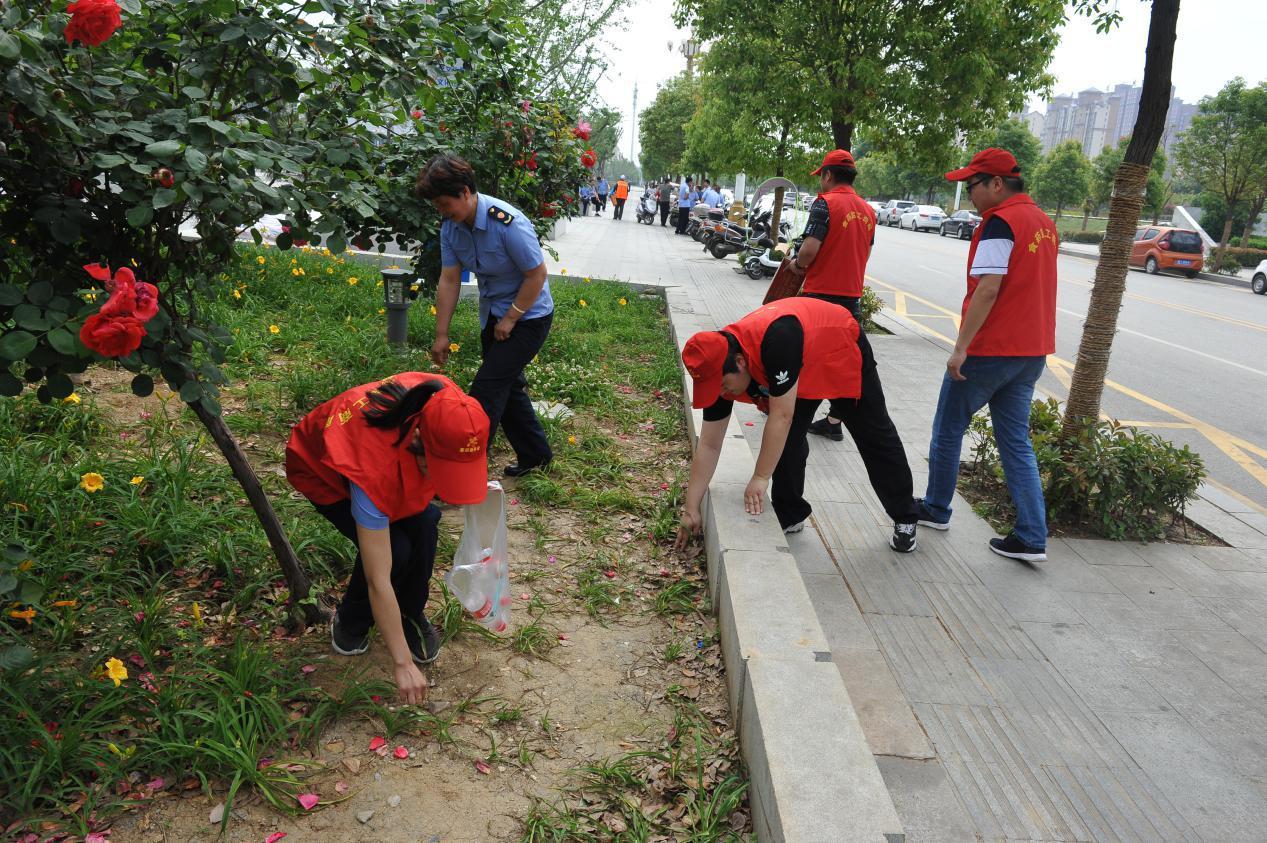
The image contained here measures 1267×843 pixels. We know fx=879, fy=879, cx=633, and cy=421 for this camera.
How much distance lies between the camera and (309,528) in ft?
11.7

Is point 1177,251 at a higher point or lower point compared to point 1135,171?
lower

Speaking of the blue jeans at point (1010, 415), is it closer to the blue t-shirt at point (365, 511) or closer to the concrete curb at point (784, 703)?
the concrete curb at point (784, 703)

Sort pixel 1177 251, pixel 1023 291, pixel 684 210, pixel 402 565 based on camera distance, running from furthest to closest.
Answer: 1. pixel 684 210
2. pixel 1177 251
3. pixel 1023 291
4. pixel 402 565

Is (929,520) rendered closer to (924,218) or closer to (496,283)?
(496,283)

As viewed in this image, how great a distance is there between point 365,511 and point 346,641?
77cm

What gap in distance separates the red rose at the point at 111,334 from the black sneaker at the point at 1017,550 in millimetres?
3788

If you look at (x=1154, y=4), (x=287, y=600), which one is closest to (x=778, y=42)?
(x=1154, y=4)

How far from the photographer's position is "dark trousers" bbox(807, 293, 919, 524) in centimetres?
400

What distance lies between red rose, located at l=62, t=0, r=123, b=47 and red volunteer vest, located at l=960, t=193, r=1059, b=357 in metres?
3.39

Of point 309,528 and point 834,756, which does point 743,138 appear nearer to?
point 309,528

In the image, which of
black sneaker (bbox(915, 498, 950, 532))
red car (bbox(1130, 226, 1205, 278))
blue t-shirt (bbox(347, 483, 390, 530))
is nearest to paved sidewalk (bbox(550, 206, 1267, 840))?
black sneaker (bbox(915, 498, 950, 532))

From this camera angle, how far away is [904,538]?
4.22m

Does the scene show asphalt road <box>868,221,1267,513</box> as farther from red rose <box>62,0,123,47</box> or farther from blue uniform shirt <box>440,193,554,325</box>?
red rose <box>62,0,123,47</box>

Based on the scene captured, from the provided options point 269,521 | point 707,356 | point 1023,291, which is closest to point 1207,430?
point 1023,291
